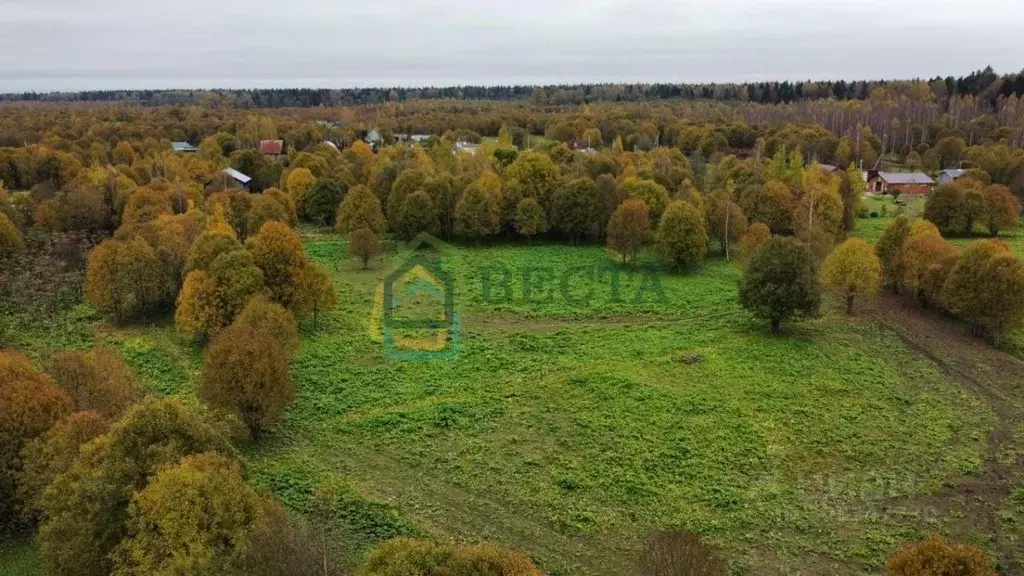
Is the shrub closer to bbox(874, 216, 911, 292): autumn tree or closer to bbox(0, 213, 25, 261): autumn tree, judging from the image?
bbox(874, 216, 911, 292): autumn tree

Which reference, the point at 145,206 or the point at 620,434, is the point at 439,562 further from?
the point at 145,206

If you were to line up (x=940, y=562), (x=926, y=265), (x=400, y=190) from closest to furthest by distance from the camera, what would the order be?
(x=940, y=562)
(x=926, y=265)
(x=400, y=190)

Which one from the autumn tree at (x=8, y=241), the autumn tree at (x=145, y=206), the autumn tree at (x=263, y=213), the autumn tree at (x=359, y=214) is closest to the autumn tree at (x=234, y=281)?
the autumn tree at (x=263, y=213)

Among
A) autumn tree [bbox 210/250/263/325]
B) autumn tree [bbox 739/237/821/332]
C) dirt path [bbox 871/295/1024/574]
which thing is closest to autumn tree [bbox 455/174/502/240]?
autumn tree [bbox 210/250/263/325]

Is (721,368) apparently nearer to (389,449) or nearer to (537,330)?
(537,330)

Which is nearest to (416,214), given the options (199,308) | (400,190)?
(400,190)
